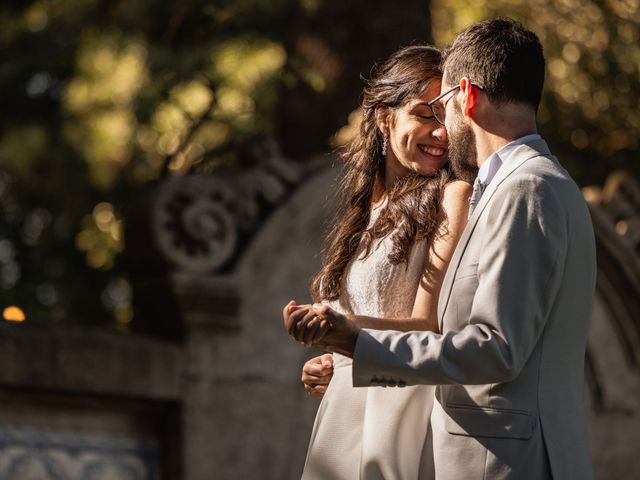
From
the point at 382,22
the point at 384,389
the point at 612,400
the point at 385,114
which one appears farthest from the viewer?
the point at 382,22

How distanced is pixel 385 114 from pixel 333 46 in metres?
4.02

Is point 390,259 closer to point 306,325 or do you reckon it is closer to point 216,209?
point 306,325

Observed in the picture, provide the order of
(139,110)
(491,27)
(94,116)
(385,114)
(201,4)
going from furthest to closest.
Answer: (94,116), (139,110), (201,4), (385,114), (491,27)

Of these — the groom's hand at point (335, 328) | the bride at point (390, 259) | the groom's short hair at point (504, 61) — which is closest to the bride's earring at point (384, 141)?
the bride at point (390, 259)

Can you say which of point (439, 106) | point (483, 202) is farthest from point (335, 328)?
point (439, 106)

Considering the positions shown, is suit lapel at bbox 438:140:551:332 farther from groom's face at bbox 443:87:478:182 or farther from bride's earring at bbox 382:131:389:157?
bride's earring at bbox 382:131:389:157

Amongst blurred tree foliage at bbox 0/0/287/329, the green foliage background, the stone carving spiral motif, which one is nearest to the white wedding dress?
the stone carving spiral motif

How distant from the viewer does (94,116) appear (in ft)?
40.3

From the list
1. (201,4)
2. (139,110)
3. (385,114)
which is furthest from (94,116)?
(385,114)

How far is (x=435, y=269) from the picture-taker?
3.01 m

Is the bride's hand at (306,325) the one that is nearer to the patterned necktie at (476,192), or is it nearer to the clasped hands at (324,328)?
the clasped hands at (324,328)

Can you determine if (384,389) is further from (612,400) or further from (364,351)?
(612,400)

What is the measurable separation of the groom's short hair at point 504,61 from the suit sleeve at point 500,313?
10.4 inches

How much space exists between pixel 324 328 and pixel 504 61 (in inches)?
30.7
